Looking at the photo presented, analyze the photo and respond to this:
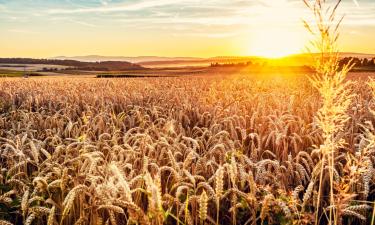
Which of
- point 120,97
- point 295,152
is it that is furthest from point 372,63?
point 295,152

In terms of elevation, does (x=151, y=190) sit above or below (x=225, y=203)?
above

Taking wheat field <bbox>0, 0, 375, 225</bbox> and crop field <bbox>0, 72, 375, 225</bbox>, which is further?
crop field <bbox>0, 72, 375, 225</bbox>

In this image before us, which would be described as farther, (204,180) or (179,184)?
(204,180)

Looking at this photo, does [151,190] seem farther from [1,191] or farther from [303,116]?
[303,116]

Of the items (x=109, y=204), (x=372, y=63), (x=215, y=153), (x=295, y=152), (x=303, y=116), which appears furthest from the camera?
(x=372, y=63)

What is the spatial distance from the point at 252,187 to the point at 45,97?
10084 millimetres

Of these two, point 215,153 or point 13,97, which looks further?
point 13,97

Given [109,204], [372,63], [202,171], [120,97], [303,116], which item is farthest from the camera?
[372,63]

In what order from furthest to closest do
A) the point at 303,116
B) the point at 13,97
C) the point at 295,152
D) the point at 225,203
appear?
the point at 13,97, the point at 303,116, the point at 295,152, the point at 225,203

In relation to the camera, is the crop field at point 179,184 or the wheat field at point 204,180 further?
the crop field at point 179,184

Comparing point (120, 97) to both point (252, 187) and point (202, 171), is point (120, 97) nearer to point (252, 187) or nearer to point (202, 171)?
point (202, 171)

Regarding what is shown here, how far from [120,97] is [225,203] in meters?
8.39

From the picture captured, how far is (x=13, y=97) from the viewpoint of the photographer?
12.5 m

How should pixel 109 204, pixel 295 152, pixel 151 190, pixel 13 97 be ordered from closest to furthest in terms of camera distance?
pixel 151 190 < pixel 109 204 < pixel 295 152 < pixel 13 97
